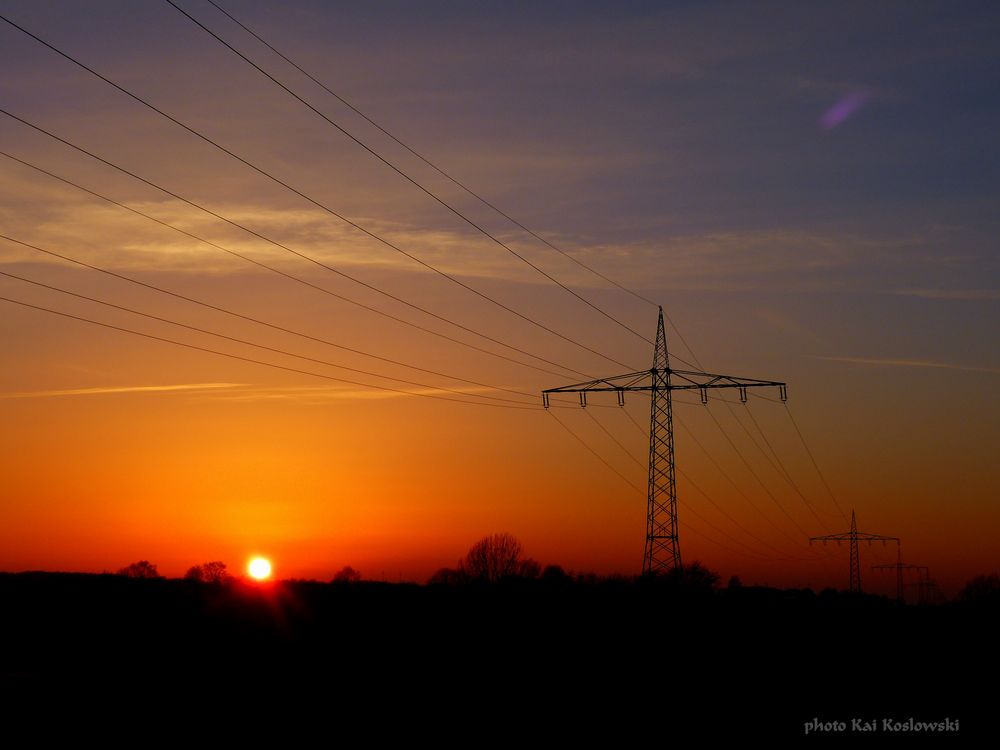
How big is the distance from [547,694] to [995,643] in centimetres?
2032

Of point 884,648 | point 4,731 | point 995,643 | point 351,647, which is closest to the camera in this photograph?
point 4,731

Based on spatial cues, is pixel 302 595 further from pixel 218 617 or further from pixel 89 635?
pixel 89 635

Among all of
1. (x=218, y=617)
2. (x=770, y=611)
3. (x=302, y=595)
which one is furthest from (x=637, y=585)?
(x=218, y=617)

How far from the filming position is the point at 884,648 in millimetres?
34656

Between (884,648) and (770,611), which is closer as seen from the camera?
(884,648)

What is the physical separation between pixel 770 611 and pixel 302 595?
19.6 m

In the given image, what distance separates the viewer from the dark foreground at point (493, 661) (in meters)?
22.0

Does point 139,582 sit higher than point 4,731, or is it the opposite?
point 139,582

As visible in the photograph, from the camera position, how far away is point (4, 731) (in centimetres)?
1875

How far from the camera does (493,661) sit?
1134 inches

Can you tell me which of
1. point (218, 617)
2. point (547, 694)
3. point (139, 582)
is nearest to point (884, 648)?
point (547, 694)

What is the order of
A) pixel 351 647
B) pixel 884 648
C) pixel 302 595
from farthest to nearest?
pixel 302 595
pixel 884 648
pixel 351 647

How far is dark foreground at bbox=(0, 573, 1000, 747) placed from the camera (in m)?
22.0

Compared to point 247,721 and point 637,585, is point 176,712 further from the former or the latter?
point 637,585
